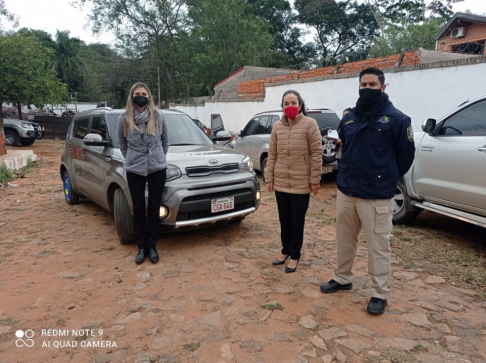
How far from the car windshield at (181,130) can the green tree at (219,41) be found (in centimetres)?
2090

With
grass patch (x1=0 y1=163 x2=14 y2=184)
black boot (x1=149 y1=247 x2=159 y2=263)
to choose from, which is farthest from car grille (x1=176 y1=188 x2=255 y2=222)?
grass patch (x1=0 y1=163 x2=14 y2=184)

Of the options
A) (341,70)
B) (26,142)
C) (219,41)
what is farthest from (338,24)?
(26,142)

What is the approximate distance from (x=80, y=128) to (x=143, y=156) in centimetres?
266

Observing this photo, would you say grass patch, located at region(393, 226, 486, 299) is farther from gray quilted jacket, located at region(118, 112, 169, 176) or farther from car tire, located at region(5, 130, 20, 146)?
car tire, located at region(5, 130, 20, 146)

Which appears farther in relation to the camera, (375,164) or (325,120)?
(325,120)

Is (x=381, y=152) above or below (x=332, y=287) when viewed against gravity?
above

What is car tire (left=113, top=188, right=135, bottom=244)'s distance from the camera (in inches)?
157

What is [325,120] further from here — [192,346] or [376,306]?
[192,346]

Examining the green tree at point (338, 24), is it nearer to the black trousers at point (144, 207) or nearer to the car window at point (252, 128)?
the car window at point (252, 128)

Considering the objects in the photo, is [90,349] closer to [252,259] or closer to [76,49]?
[252,259]

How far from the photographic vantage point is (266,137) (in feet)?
26.2

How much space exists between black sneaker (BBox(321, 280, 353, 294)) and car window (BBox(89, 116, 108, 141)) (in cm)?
326

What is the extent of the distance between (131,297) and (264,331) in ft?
4.04

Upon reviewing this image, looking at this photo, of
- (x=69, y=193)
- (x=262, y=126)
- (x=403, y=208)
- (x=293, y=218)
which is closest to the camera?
(x=293, y=218)
